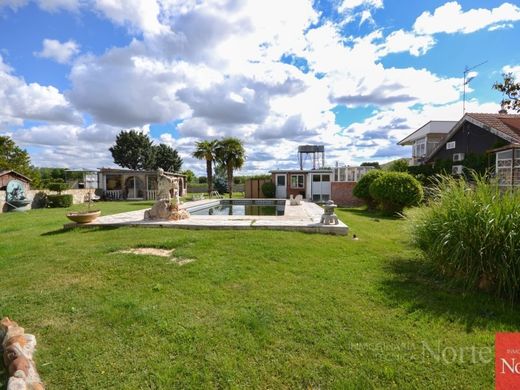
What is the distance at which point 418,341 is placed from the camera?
291cm

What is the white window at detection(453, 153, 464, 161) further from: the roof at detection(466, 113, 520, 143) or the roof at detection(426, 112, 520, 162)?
the roof at detection(466, 113, 520, 143)

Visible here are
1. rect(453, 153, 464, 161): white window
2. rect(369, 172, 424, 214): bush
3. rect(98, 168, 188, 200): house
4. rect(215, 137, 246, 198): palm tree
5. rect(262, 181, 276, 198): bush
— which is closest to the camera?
rect(369, 172, 424, 214): bush

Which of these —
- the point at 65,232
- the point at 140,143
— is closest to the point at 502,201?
the point at 65,232

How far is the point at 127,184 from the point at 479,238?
26885 mm

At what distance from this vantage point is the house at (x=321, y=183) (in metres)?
18.6

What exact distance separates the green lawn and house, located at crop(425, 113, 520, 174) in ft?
51.0

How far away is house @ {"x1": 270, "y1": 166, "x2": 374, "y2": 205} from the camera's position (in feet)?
61.1

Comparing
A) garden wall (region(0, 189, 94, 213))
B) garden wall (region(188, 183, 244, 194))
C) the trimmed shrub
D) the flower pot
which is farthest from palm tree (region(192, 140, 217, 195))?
the flower pot

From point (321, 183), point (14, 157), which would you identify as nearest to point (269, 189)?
point (321, 183)

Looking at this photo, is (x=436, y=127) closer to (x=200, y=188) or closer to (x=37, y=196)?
(x=200, y=188)

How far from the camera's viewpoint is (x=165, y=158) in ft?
146

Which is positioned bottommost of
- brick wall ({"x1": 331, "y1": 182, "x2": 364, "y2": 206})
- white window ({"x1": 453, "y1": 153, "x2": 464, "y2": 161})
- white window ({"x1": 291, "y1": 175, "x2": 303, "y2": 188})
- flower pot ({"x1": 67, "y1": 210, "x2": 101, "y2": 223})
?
flower pot ({"x1": 67, "y1": 210, "x2": 101, "y2": 223})

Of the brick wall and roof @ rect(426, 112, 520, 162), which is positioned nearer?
roof @ rect(426, 112, 520, 162)

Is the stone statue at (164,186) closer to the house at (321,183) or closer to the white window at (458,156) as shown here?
the house at (321,183)
